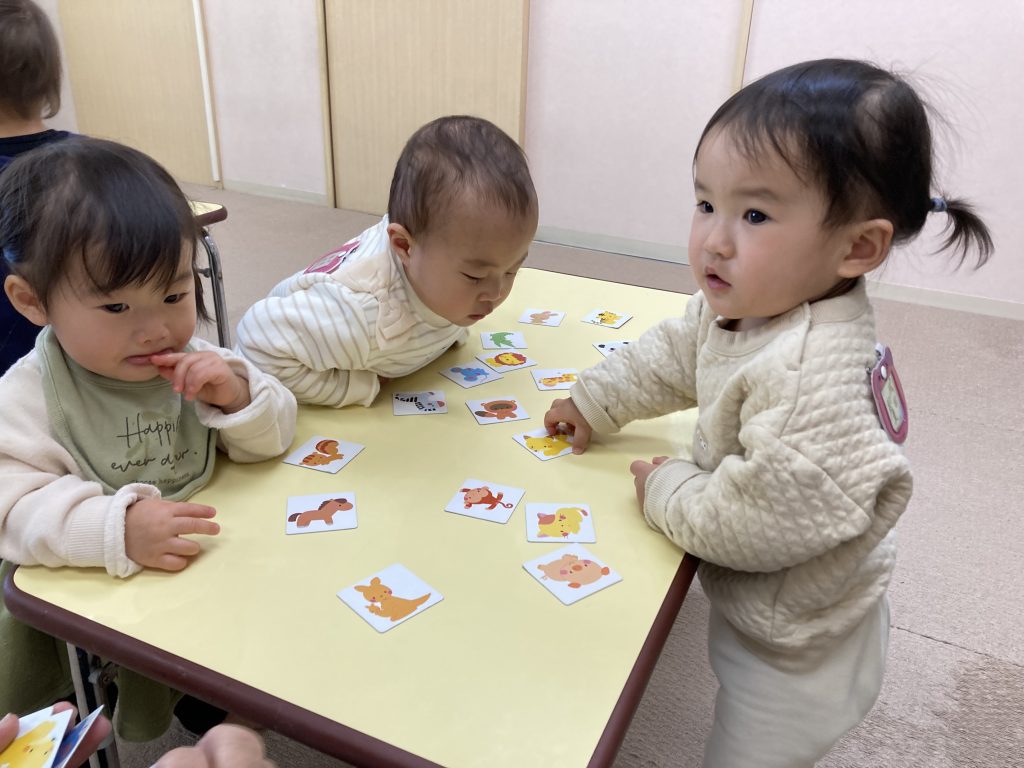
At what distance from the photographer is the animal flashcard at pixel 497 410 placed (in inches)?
49.4

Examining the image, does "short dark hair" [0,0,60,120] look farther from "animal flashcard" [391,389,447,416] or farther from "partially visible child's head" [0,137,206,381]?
"animal flashcard" [391,389,447,416]

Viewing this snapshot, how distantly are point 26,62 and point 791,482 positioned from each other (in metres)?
1.76

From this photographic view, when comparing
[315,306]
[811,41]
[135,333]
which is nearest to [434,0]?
[811,41]

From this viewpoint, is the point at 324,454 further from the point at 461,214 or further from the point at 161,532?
the point at 461,214

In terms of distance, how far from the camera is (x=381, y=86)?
4.32 meters

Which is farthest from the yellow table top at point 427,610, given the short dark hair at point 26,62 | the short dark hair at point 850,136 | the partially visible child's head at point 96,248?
the short dark hair at point 26,62

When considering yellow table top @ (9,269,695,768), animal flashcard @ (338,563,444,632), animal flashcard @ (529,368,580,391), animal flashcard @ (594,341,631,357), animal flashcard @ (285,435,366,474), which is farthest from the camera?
animal flashcard @ (594,341,631,357)

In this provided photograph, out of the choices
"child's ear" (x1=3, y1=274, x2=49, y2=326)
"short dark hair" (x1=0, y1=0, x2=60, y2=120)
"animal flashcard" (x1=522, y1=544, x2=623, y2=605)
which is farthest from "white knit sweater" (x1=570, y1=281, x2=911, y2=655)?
"short dark hair" (x1=0, y1=0, x2=60, y2=120)

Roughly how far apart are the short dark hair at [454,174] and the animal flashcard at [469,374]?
0.27m

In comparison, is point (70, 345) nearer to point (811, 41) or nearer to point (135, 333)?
point (135, 333)

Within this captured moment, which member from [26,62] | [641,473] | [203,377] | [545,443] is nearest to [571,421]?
[545,443]

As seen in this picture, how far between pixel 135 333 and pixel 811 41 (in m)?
3.27

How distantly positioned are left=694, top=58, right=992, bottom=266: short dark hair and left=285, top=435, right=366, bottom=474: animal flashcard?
2.15 feet

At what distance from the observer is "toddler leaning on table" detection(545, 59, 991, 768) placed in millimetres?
840
